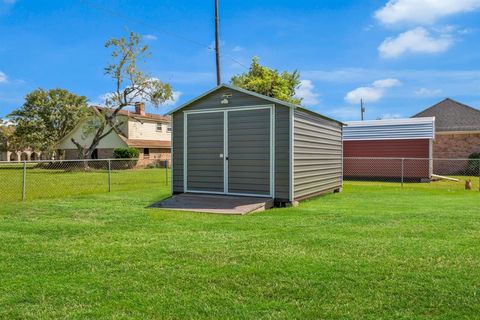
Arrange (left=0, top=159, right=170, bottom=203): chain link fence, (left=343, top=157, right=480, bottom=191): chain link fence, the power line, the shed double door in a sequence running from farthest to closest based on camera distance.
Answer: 1. (left=343, top=157, right=480, bottom=191): chain link fence
2. the power line
3. (left=0, top=159, right=170, bottom=203): chain link fence
4. the shed double door

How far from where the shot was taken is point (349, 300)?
10.2 feet

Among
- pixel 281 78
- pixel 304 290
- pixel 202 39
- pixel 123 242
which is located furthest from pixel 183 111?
pixel 281 78

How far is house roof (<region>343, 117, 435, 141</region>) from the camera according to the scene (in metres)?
17.5

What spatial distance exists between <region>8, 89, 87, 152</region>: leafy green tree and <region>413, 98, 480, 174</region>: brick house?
28755 mm

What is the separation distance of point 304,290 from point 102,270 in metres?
2.02

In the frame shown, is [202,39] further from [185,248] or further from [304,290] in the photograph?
[304,290]

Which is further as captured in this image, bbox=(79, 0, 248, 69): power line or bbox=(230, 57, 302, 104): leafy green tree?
bbox=(230, 57, 302, 104): leafy green tree

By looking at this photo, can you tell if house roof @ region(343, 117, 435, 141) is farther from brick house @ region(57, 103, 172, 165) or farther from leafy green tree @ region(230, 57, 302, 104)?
brick house @ region(57, 103, 172, 165)

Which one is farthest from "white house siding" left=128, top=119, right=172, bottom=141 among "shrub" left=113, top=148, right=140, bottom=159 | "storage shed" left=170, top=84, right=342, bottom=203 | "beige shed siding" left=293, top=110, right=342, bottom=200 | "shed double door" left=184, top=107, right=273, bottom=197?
"shed double door" left=184, top=107, right=273, bottom=197

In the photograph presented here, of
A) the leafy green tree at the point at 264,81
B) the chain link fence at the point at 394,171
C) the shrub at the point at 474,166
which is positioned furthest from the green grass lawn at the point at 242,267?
the leafy green tree at the point at 264,81

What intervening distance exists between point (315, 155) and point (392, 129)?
9324 millimetres

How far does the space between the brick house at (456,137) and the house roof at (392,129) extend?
5601mm

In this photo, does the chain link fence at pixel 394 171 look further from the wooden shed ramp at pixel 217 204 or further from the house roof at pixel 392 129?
the wooden shed ramp at pixel 217 204

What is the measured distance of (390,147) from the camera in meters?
18.3
